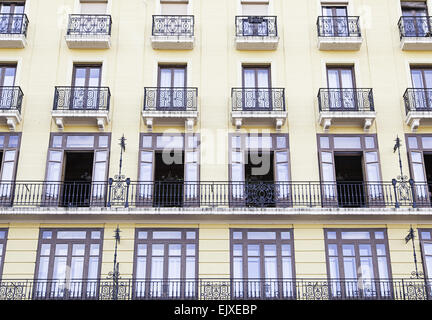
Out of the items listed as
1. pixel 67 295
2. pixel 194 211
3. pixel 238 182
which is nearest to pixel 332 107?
pixel 238 182

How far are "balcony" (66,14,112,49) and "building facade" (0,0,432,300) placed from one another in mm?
66

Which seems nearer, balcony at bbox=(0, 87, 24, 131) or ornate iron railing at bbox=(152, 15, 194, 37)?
balcony at bbox=(0, 87, 24, 131)

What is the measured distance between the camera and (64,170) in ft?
60.3

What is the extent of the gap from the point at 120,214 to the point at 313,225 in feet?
18.8

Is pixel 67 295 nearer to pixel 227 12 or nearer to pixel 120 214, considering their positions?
pixel 120 214

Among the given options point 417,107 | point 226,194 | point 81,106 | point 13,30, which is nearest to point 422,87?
point 417,107

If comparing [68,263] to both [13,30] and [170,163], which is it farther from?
[13,30]

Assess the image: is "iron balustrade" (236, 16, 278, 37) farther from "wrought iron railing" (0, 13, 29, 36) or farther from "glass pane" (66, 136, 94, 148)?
"wrought iron railing" (0, 13, 29, 36)

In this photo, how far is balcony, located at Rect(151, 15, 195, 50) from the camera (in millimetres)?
19375

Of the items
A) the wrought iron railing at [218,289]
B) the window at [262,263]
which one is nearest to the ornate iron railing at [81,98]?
the wrought iron railing at [218,289]

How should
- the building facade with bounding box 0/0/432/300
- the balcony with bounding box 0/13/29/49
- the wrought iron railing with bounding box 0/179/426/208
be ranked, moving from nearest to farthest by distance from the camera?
the building facade with bounding box 0/0/432/300
the wrought iron railing with bounding box 0/179/426/208
the balcony with bounding box 0/13/29/49

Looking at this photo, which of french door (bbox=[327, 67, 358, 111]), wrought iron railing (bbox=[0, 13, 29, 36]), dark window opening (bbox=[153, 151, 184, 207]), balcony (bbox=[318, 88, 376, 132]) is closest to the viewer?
dark window opening (bbox=[153, 151, 184, 207])

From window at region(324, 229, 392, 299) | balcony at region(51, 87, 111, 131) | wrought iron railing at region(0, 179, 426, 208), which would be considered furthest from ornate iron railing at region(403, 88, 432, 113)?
balcony at region(51, 87, 111, 131)

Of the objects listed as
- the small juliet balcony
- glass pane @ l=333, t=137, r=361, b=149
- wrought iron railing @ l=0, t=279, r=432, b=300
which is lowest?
wrought iron railing @ l=0, t=279, r=432, b=300
